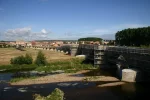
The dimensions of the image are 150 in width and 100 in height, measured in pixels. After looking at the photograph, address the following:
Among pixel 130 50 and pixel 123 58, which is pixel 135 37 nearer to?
pixel 123 58

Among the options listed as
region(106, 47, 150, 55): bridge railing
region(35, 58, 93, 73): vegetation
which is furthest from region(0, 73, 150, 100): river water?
region(35, 58, 93, 73): vegetation

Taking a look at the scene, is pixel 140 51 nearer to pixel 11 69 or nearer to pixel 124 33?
pixel 11 69

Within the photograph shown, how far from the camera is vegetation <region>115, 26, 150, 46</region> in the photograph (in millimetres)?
129750

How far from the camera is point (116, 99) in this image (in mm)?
50000

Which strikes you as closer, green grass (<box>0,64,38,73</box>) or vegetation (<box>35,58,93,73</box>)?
vegetation (<box>35,58,93,73</box>)

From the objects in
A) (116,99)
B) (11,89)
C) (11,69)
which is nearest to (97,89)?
(116,99)

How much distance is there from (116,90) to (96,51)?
41.8m

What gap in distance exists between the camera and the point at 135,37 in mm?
140750

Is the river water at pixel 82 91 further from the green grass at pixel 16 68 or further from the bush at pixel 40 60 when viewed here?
the bush at pixel 40 60

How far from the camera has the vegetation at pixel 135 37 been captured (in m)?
130

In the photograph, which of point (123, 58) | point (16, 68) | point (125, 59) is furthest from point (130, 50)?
point (16, 68)

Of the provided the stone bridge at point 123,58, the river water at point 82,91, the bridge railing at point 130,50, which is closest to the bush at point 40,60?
the stone bridge at point 123,58

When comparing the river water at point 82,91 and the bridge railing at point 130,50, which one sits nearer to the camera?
the river water at point 82,91

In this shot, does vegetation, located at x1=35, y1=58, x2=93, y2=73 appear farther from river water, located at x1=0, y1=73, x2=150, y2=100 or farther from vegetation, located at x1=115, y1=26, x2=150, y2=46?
vegetation, located at x1=115, y1=26, x2=150, y2=46
